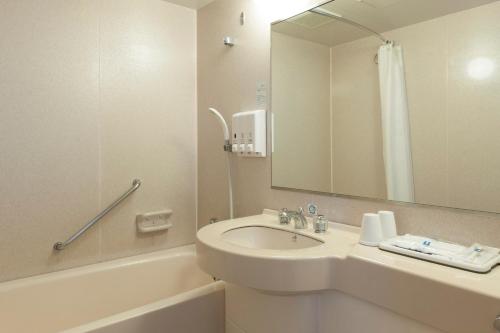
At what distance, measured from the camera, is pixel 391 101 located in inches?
48.9

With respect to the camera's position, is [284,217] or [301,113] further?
[301,113]

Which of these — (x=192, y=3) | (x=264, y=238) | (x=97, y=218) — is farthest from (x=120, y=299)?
(x=192, y=3)

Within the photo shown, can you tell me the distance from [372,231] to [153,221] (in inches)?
55.3

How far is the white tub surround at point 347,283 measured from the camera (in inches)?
29.3

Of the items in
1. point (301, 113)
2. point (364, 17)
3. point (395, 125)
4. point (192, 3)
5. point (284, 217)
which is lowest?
point (284, 217)

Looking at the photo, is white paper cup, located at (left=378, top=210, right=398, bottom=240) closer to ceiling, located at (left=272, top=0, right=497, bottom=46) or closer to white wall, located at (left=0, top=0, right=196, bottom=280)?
ceiling, located at (left=272, top=0, right=497, bottom=46)

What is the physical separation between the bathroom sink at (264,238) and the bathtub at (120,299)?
0.93 feet

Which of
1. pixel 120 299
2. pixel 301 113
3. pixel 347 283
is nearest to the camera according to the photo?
pixel 347 283

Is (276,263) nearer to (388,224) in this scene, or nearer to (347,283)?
(347,283)

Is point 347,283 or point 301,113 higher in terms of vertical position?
point 301,113

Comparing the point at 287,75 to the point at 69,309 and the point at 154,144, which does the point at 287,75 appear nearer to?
the point at 154,144

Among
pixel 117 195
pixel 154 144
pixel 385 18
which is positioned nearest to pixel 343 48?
pixel 385 18

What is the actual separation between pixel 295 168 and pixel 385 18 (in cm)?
74

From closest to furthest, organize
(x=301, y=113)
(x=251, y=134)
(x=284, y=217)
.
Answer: (x=284, y=217), (x=301, y=113), (x=251, y=134)
